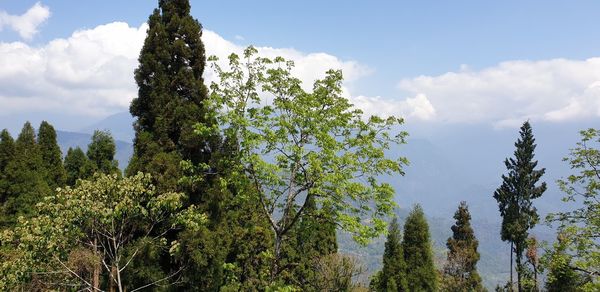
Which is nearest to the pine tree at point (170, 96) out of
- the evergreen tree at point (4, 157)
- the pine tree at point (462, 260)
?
the evergreen tree at point (4, 157)

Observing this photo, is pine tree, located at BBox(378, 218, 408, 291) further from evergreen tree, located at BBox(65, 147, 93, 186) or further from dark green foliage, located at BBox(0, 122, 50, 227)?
dark green foliage, located at BBox(0, 122, 50, 227)

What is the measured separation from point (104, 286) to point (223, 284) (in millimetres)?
5021

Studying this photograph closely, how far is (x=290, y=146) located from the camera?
13047 millimetres

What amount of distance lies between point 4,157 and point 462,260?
35524 millimetres

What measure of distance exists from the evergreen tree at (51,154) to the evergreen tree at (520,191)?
35.3m

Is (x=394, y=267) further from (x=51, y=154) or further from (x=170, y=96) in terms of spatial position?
(x=51, y=154)

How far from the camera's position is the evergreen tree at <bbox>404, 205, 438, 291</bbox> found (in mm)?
33781

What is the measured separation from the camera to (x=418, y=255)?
34125 millimetres

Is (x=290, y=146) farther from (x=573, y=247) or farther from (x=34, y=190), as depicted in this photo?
(x=34, y=190)

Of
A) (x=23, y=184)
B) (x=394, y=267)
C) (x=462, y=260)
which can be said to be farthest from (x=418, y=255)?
(x=23, y=184)

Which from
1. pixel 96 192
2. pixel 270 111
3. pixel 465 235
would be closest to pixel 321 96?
pixel 270 111

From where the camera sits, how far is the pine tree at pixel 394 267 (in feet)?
110

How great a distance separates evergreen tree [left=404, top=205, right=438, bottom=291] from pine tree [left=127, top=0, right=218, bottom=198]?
72.3 feet

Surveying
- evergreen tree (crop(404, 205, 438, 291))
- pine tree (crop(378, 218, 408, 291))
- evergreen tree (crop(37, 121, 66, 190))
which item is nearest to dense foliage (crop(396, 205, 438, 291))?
evergreen tree (crop(404, 205, 438, 291))
